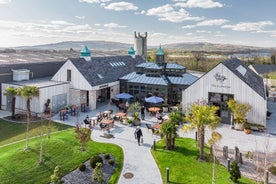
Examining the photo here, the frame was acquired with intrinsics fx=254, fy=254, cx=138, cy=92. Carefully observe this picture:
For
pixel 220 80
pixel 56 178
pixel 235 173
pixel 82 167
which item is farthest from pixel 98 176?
pixel 220 80

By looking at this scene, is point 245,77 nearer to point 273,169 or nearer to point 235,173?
point 273,169

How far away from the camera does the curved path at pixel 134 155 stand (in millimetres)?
16688

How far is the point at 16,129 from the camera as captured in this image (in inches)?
1014

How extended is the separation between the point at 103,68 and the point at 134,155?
21448mm

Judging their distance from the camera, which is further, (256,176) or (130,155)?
(130,155)

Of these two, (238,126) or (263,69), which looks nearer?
(238,126)

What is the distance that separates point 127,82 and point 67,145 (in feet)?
59.6

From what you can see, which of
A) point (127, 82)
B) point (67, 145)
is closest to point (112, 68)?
point (127, 82)

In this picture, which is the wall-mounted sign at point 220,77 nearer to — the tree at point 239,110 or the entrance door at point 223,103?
the entrance door at point 223,103

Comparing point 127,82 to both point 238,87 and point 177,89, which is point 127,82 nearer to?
point 177,89

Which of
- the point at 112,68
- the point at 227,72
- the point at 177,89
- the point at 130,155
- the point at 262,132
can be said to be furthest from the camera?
the point at 112,68

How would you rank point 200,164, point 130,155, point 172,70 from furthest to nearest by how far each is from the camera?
point 172,70
point 130,155
point 200,164

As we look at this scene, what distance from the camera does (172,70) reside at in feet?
123

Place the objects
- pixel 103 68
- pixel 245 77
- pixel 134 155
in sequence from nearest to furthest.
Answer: pixel 134 155 < pixel 245 77 < pixel 103 68
